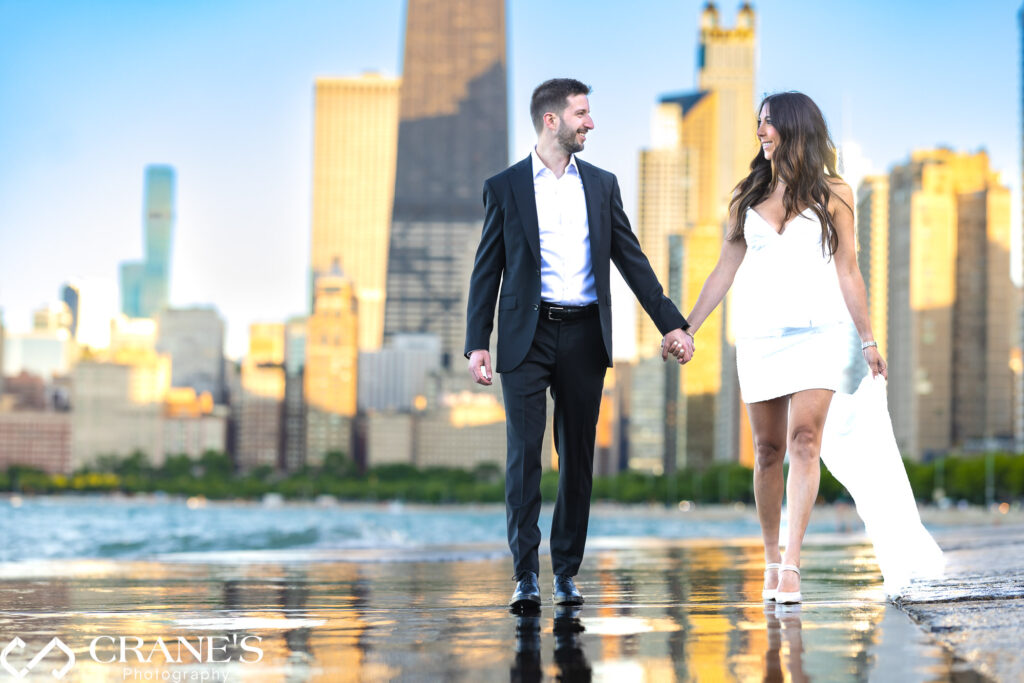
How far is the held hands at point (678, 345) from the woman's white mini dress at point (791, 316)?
23 cm

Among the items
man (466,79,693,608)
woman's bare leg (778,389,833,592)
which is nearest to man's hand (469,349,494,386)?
man (466,79,693,608)

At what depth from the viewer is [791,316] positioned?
20.3 feet

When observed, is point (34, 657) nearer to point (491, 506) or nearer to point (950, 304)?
point (950, 304)

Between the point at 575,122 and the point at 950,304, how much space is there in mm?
154888

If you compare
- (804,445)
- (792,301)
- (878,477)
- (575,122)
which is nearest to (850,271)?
(792,301)

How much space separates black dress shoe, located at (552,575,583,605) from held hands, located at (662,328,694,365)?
3.61 ft

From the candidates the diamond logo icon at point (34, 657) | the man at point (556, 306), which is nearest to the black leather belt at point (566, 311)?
the man at point (556, 306)

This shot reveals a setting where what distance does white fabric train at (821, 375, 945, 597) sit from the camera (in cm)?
627

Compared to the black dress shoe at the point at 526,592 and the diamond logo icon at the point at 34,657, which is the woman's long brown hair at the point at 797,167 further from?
the diamond logo icon at the point at 34,657

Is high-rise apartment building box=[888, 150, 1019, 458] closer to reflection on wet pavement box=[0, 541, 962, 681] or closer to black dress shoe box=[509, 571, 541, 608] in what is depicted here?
reflection on wet pavement box=[0, 541, 962, 681]

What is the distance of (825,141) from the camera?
6.41 m

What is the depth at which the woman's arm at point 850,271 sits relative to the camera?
20.7 ft

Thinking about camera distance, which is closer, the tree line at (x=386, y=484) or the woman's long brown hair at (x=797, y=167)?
the woman's long brown hair at (x=797, y=167)

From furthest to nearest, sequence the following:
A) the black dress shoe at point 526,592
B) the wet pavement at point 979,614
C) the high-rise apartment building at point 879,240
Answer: the high-rise apartment building at point 879,240 → the black dress shoe at point 526,592 → the wet pavement at point 979,614
